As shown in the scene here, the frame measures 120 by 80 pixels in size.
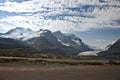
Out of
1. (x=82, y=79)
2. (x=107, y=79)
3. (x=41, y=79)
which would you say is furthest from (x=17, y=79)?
(x=107, y=79)

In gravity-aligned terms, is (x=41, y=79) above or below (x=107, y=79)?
above

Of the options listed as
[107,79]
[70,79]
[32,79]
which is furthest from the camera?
[107,79]

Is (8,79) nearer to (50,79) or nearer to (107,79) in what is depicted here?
(50,79)

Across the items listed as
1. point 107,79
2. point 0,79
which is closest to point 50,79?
point 0,79

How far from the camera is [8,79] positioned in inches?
1244

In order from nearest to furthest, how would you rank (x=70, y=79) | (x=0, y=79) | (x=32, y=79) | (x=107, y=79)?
(x=0, y=79) < (x=32, y=79) < (x=70, y=79) < (x=107, y=79)

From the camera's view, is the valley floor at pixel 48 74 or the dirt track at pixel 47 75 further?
the valley floor at pixel 48 74

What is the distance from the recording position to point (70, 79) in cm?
3638

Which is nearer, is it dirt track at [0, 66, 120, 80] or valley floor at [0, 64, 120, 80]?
dirt track at [0, 66, 120, 80]

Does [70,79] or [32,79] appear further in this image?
[70,79]

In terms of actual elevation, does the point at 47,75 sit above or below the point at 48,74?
above

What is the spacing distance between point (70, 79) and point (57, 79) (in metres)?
2.14

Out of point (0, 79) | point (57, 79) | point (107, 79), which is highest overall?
point (0, 79)

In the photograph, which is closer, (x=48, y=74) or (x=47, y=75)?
(x=47, y=75)
